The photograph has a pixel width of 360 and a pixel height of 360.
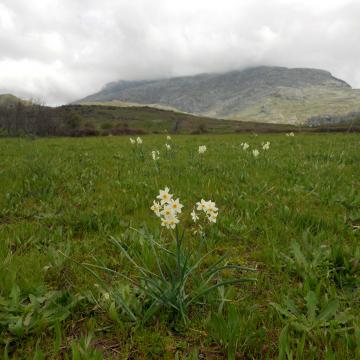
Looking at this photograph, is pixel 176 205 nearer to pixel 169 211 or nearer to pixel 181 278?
pixel 169 211

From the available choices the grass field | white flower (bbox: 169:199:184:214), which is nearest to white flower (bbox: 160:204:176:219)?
white flower (bbox: 169:199:184:214)

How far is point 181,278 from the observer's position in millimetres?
2684

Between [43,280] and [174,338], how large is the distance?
1.51m

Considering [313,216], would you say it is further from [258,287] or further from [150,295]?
[150,295]

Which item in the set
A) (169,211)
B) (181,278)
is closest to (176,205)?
(169,211)

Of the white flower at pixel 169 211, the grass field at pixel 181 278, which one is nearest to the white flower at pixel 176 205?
the white flower at pixel 169 211

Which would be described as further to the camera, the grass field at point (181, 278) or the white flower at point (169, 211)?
the white flower at point (169, 211)

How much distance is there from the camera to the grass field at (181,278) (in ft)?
7.91

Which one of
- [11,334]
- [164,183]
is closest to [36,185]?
[164,183]

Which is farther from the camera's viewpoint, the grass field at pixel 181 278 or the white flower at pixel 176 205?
the white flower at pixel 176 205

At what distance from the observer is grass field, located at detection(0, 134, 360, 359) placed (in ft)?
7.91

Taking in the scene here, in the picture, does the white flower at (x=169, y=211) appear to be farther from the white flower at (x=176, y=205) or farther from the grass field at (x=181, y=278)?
the grass field at (x=181, y=278)

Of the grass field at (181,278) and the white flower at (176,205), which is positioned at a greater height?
the white flower at (176,205)

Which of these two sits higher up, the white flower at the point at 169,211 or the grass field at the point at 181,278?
the white flower at the point at 169,211
